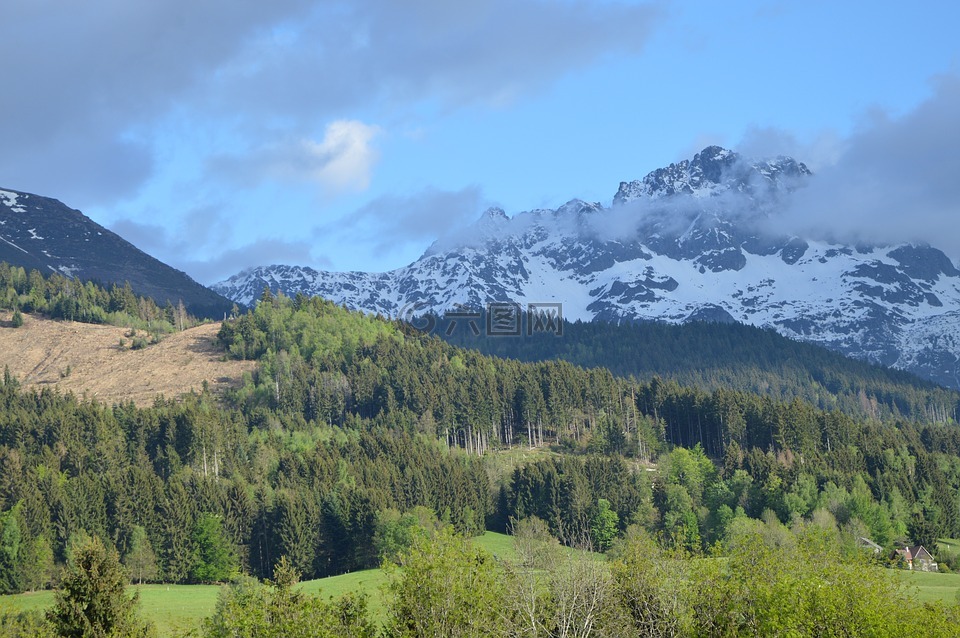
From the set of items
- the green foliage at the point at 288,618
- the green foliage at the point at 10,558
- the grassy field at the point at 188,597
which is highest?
the green foliage at the point at 288,618

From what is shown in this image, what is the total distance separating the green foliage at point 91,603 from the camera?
5047 centimetres

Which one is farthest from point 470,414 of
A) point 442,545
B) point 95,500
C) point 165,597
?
point 442,545

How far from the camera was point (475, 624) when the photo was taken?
4812cm

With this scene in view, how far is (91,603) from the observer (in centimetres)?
5069

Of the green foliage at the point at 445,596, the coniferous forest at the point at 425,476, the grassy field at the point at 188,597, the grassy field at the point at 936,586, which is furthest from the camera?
the coniferous forest at the point at 425,476

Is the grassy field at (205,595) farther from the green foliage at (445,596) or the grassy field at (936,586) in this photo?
the green foliage at (445,596)

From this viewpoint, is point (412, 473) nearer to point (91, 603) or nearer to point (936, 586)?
point (936, 586)

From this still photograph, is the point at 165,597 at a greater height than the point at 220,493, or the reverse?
the point at 220,493

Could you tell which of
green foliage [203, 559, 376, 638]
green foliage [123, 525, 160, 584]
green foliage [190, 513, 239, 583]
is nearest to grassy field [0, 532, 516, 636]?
green foliage [123, 525, 160, 584]

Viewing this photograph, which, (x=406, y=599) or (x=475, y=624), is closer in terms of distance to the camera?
(x=475, y=624)

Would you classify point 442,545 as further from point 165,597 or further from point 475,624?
point 165,597

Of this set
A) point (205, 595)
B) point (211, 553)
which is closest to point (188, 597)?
point (205, 595)

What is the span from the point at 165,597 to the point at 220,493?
32201 mm

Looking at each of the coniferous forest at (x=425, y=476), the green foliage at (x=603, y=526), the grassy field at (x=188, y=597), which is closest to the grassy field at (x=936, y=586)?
the coniferous forest at (x=425, y=476)
